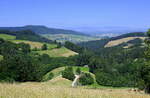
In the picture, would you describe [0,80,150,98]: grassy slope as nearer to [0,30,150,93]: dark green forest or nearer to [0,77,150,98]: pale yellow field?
[0,77,150,98]: pale yellow field

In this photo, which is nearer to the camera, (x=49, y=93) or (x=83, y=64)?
(x=49, y=93)

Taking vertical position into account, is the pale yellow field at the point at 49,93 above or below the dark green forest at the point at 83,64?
above

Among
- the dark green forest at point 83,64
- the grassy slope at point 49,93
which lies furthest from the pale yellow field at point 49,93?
the dark green forest at point 83,64

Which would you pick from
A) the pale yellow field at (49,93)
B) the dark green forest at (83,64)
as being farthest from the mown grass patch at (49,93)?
the dark green forest at (83,64)

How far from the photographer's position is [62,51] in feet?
479

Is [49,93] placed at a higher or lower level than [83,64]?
higher

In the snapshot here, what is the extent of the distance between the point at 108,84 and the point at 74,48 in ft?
307

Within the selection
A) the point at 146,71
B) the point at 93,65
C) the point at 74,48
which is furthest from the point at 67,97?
the point at 74,48

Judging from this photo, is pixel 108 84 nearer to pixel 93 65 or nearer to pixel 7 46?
pixel 93 65

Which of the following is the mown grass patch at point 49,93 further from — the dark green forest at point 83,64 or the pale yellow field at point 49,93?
the dark green forest at point 83,64

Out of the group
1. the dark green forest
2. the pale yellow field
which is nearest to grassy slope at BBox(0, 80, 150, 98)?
the pale yellow field

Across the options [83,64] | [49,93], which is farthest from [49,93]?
[83,64]

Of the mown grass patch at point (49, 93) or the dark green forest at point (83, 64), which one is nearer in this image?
the mown grass patch at point (49, 93)

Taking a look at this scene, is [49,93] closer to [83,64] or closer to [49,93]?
[49,93]
